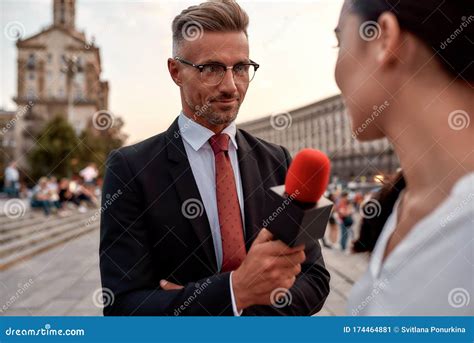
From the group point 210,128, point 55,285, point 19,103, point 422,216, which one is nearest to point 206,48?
point 210,128

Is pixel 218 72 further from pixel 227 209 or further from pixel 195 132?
pixel 227 209

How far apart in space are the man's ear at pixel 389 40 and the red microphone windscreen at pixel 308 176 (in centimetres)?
29

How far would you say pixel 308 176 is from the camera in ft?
3.31

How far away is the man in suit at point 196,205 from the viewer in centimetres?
139

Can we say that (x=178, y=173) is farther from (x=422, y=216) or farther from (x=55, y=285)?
(x=55, y=285)

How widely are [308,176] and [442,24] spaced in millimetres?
400

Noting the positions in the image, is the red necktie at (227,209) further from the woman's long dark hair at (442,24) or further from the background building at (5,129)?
the background building at (5,129)

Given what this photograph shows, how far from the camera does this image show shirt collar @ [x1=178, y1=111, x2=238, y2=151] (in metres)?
1.56

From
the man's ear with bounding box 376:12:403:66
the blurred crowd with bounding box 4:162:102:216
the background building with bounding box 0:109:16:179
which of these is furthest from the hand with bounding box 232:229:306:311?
the blurred crowd with bounding box 4:162:102:216

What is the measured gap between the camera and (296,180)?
1.01 metres

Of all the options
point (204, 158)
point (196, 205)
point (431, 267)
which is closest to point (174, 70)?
point (204, 158)

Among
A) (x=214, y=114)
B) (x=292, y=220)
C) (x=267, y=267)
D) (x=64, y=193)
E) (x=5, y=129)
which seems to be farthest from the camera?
(x=64, y=193)

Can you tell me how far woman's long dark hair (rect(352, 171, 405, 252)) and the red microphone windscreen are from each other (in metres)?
0.14
